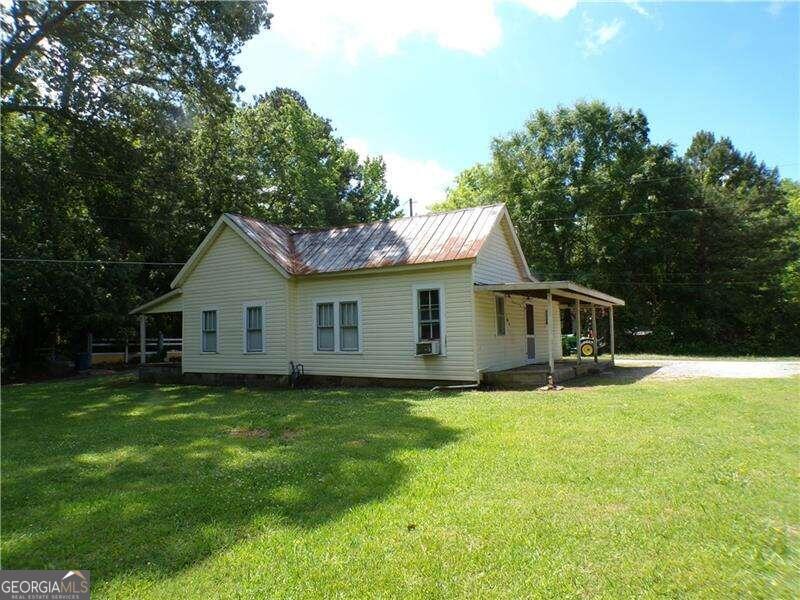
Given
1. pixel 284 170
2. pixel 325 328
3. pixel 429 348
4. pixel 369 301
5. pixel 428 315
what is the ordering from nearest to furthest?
pixel 429 348
pixel 428 315
pixel 369 301
pixel 325 328
pixel 284 170

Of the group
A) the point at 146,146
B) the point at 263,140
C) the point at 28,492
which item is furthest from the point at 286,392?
the point at 263,140

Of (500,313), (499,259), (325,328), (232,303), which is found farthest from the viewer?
(232,303)

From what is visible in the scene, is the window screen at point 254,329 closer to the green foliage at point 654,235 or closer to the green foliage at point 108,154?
the green foliage at point 108,154

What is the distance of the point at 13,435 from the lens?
8.45m

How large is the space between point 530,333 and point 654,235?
653 inches

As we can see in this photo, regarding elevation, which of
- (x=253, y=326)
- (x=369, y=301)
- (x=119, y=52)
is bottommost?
(x=253, y=326)

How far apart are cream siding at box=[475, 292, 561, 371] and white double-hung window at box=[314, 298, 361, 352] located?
349cm

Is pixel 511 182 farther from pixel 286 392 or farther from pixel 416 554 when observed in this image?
pixel 416 554

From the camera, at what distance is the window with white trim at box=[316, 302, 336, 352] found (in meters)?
14.6

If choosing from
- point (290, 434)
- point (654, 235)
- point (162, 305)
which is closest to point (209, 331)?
point (162, 305)

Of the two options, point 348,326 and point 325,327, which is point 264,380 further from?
point 348,326

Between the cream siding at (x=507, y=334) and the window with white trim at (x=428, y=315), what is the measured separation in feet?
3.36

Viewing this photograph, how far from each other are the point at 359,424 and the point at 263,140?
25.1 metres

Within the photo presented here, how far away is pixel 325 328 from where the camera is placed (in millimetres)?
14758
